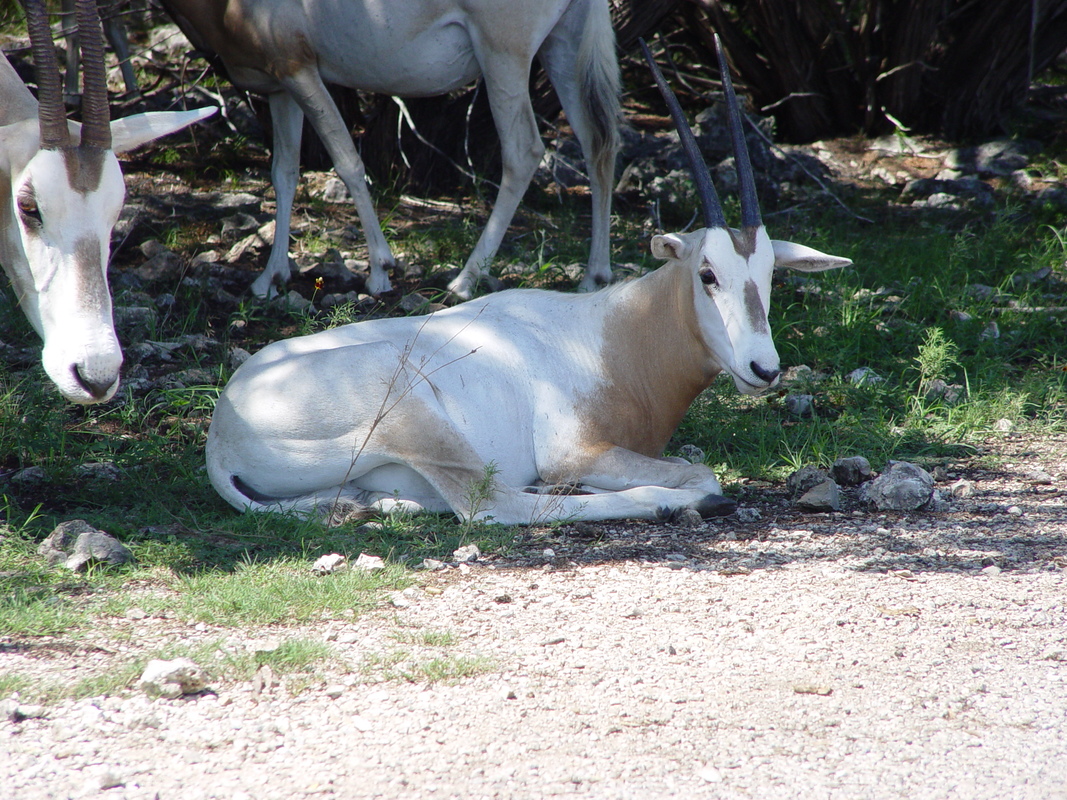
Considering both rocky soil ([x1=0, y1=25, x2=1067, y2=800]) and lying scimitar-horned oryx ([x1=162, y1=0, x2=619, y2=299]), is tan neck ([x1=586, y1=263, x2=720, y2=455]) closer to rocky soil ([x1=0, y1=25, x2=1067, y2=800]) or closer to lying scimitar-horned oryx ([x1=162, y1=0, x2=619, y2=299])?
rocky soil ([x1=0, y1=25, x2=1067, y2=800])

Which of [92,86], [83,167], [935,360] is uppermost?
[92,86]

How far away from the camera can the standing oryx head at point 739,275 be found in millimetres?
4020

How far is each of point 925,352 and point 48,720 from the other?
177 inches

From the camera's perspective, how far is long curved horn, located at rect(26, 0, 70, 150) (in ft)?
11.0

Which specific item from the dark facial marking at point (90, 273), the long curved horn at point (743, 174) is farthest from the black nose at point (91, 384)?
the long curved horn at point (743, 174)

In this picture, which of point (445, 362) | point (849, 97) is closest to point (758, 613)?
point (445, 362)

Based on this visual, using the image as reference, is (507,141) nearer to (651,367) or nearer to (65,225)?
(651,367)

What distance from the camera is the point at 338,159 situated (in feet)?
21.4

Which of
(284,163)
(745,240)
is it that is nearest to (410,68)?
(284,163)

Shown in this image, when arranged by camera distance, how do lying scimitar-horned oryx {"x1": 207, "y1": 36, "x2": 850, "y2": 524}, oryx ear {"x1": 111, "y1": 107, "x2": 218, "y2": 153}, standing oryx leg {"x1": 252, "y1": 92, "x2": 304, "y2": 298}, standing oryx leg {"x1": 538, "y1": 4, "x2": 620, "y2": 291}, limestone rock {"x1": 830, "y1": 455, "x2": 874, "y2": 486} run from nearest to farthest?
oryx ear {"x1": 111, "y1": 107, "x2": 218, "y2": 153} < lying scimitar-horned oryx {"x1": 207, "y1": 36, "x2": 850, "y2": 524} < limestone rock {"x1": 830, "y1": 455, "x2": 874, "y2": 486} < standing oryx leg {"x1": 252, "y1": 92, "x2": 304, "y2": 298} < standing oryx leg {"x1": 538, "y1": 4, "x2": 620, "y2": 291}

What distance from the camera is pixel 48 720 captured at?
7.80 feet

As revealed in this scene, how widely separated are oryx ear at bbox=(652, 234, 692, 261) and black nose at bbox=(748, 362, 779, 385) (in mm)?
585

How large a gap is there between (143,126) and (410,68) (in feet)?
9.72

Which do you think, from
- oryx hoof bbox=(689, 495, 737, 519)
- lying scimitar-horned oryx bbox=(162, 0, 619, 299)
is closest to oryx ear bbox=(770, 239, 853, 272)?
oryx hoof bbox=(689, 495, 737, 519)
